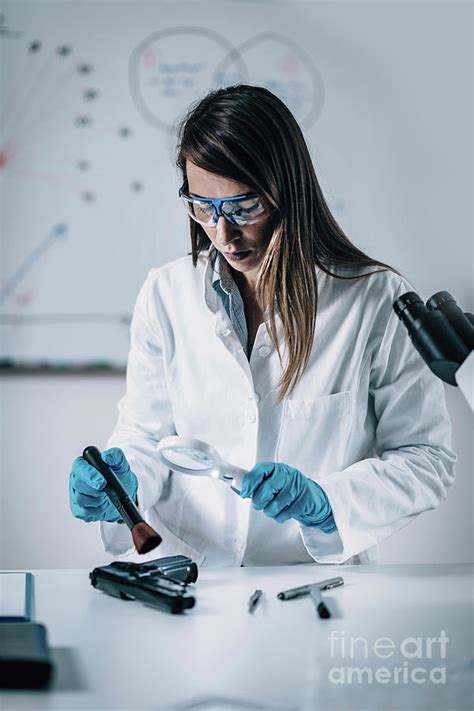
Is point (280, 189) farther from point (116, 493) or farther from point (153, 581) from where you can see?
point (153, 581)

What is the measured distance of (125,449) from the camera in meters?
1.61

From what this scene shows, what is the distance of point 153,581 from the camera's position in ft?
3.87

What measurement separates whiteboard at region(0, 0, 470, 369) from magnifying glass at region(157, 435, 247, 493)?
50.0 inches

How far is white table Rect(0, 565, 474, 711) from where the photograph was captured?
2.89 ft

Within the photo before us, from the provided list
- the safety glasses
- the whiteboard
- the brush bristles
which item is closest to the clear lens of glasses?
the safety glasses

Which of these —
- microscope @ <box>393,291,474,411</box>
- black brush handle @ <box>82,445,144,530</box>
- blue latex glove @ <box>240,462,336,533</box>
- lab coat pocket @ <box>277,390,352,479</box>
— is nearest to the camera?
microscope @ <box>393,291,474,411</box>

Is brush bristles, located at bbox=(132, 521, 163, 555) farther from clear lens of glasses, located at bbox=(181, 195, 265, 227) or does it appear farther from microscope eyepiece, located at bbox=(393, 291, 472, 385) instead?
clear lens of glasses, located at bbox=(181, 195, 265, 227)

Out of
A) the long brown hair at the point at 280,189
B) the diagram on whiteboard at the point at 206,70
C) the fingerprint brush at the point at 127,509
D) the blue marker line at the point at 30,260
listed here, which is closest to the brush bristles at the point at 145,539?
the fingerprint brush at the point at 127,509

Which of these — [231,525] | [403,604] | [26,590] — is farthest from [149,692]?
[231,525]

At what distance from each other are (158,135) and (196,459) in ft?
5.04

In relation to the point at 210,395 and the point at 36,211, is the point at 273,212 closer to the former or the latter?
the point at 210,395

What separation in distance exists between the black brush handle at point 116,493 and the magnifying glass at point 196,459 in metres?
0.09

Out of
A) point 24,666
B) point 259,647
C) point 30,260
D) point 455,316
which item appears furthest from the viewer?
point 30,260

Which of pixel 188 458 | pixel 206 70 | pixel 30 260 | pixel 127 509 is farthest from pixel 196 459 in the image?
pixel 206 70
